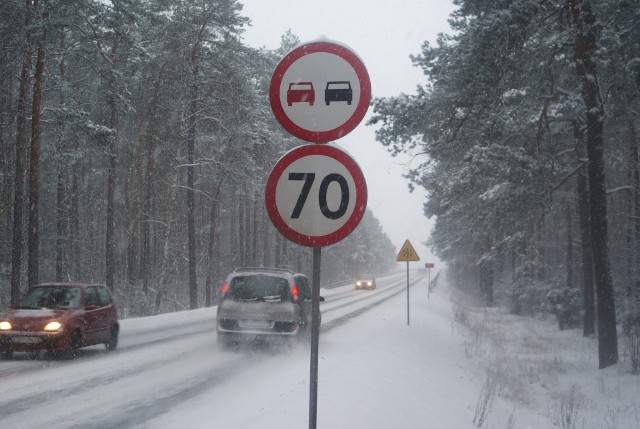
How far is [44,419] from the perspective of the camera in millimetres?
6141

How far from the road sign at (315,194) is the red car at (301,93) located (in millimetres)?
350

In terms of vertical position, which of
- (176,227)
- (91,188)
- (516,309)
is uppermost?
(91,188)

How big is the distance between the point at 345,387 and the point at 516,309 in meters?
27.8

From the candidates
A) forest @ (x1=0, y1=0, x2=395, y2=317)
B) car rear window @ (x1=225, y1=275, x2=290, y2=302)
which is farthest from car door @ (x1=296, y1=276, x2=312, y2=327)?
forest @ (x1=0, y1=0, x2=395, y2=317)

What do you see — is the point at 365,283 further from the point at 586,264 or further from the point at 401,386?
the point at 401,386

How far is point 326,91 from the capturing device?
3.45 m

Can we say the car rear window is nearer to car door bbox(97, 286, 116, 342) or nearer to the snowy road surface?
the snowy road surface

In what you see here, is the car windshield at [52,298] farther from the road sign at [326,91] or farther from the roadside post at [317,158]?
the road sign at [326,91]

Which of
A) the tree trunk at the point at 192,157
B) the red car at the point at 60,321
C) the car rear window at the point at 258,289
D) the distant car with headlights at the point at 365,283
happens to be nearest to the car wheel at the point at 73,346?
the red car at the point at 60,321

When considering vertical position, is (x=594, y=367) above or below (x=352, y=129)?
below

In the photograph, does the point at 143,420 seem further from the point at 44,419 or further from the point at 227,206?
the point at 227,206

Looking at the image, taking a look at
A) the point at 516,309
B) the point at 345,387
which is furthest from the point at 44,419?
the point at 516,309

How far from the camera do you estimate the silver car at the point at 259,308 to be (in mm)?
11680

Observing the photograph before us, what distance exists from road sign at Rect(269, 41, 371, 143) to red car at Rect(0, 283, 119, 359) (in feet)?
28.2
